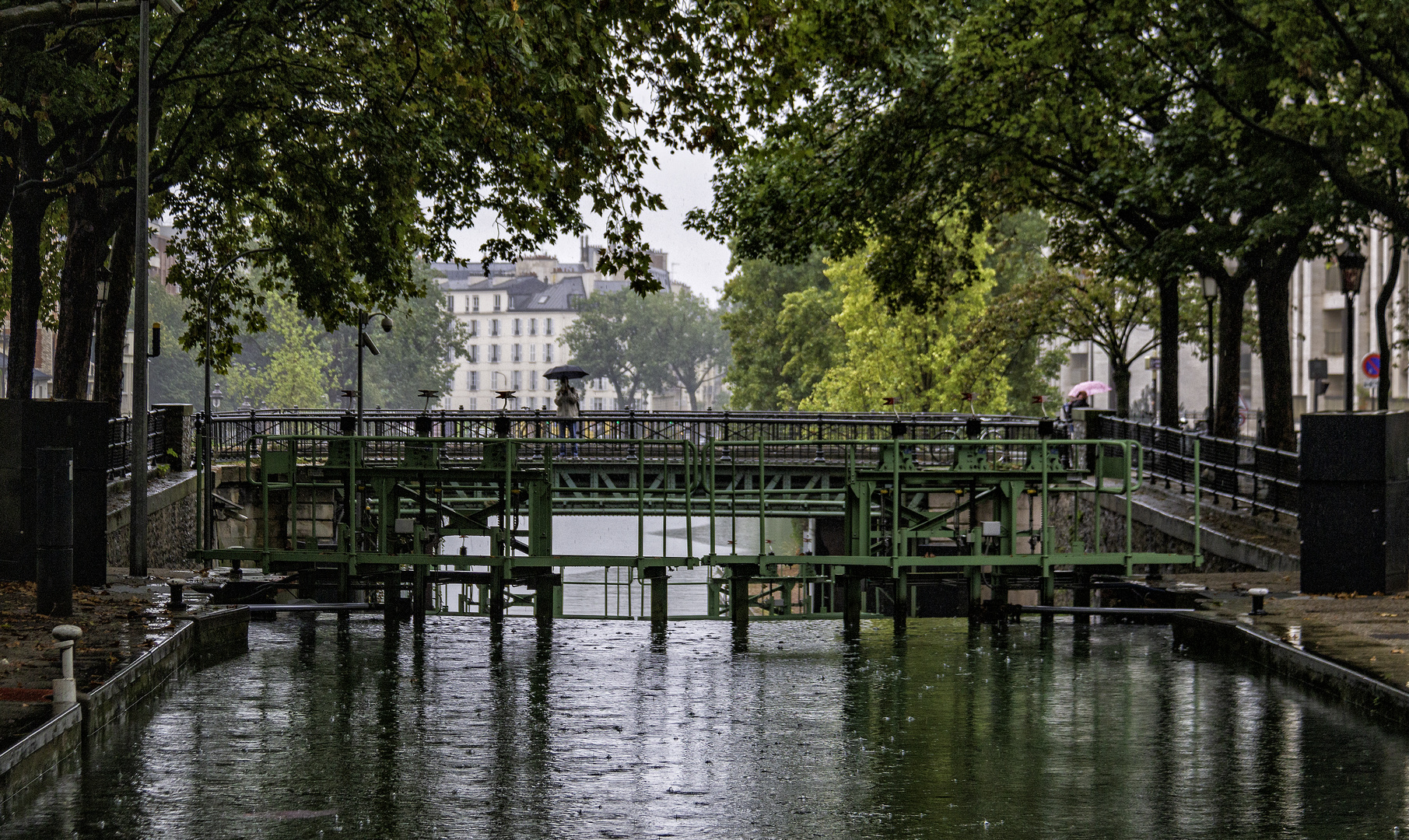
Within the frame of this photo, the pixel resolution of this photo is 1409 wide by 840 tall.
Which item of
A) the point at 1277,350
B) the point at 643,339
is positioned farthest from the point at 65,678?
the point at 643,339

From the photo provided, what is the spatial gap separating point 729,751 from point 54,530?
7.46 meters

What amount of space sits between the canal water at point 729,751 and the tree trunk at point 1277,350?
13.3 meters

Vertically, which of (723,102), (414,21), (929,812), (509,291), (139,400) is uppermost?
(509,291)

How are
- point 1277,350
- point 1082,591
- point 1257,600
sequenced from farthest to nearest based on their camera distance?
point 1277,350 → point 1082,591 → point 1257,600

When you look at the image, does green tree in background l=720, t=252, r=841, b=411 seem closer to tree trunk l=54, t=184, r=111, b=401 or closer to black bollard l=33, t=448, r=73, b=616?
tree trunk l=54, t=184, r=111, b=401

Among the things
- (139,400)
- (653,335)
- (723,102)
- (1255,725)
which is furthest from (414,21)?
(653,335)

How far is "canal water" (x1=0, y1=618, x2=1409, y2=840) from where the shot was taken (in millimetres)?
7316

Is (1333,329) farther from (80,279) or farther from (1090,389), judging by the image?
(80,279)

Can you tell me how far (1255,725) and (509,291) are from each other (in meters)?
149

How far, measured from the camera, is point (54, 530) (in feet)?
42.8

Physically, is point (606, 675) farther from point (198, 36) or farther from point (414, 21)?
point (198, 36)

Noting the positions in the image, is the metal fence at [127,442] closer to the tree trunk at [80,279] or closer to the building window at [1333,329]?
the tree trunk at [80,279]

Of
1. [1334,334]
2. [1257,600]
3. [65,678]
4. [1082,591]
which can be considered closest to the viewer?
[65,678]

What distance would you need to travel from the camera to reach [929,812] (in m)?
7.50
